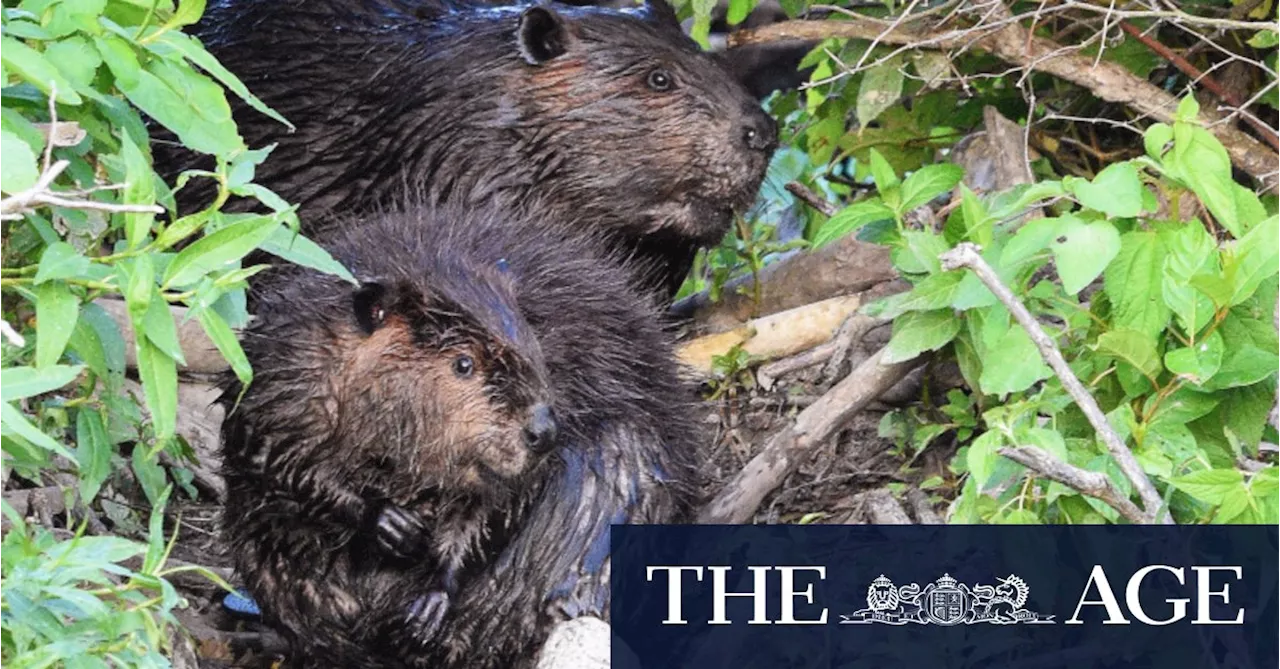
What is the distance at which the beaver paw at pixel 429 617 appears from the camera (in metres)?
4.20

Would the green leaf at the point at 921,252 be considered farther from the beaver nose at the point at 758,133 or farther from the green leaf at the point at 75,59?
the green leaf at the point at 75,59

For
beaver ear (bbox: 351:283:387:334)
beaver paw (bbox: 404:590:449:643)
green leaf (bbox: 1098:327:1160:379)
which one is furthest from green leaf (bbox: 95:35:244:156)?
green leaf (bbox: 1098:327:1160:379)

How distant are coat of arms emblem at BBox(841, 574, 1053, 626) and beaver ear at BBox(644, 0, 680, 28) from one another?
1965mm

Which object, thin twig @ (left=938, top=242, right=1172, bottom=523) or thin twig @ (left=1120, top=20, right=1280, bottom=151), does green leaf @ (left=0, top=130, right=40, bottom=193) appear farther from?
thin twig @ (left=1120, top=20, right=1280, bottom=151)

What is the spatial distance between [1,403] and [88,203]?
0.31 metres

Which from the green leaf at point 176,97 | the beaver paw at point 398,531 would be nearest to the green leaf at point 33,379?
the green leaf at point 176,97

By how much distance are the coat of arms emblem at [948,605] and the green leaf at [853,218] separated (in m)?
0.87

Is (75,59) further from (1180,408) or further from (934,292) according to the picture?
(1180,408)

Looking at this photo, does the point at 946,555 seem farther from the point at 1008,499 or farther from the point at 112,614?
the point at 112,614

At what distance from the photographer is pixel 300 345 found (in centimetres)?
416

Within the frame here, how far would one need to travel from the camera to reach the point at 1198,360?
372 centimetres

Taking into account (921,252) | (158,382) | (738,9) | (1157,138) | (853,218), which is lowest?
(158,382)

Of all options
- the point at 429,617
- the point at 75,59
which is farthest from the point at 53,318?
the point at 429,617

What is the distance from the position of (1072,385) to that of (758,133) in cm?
182
